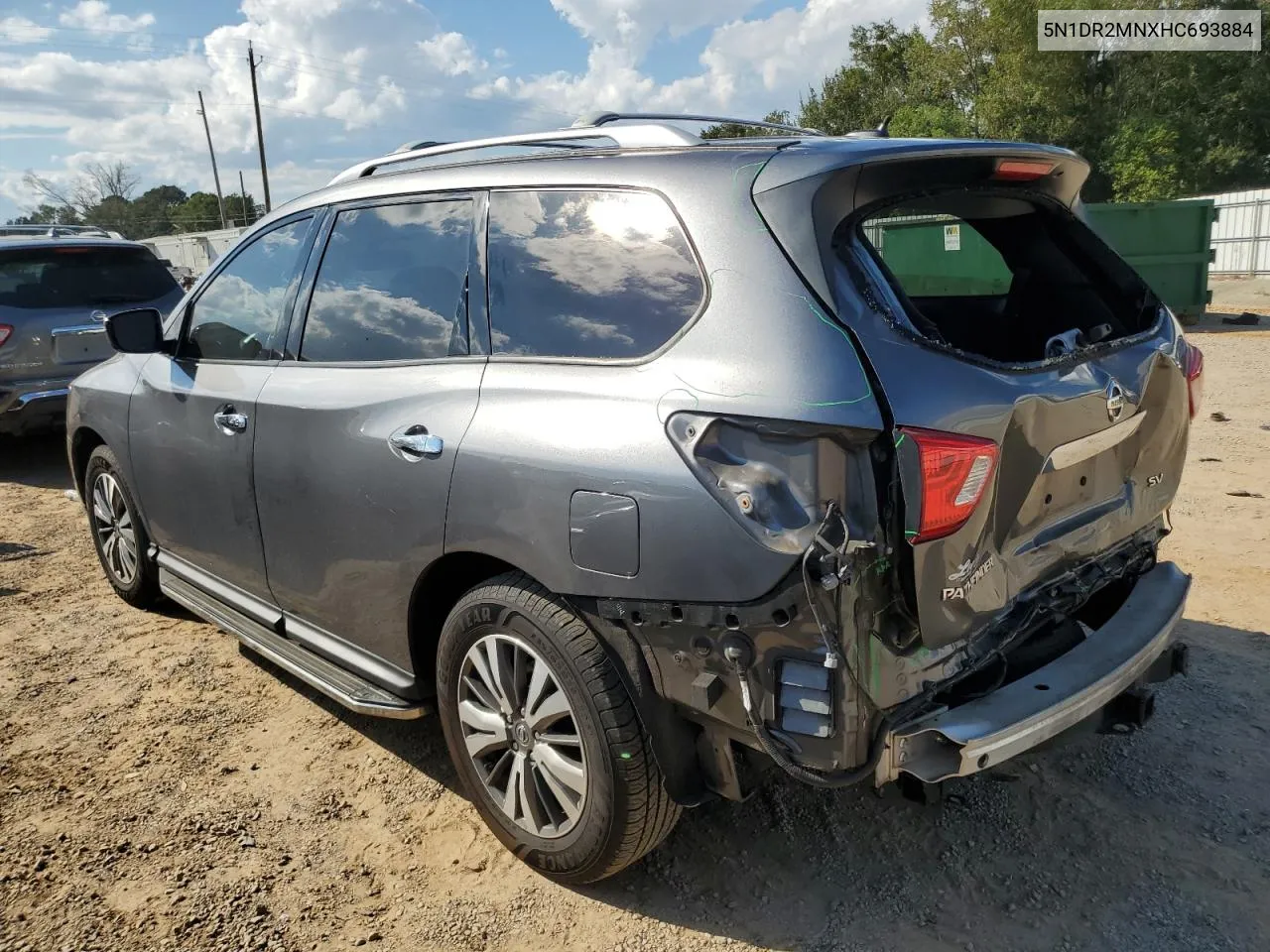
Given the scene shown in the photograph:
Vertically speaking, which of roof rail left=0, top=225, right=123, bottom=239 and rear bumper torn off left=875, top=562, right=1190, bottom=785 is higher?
roof rail left=0, top=225, right=123, bottom=239

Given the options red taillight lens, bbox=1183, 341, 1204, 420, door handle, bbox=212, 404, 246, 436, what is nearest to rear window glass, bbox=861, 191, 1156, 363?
red taillight lens, bbox=1183, 341, 1204, 420

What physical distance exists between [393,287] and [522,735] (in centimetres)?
144

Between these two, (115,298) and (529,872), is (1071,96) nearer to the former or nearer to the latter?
(115,298)

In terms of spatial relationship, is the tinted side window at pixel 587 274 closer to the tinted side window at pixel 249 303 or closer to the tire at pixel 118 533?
the tinted side window at pixel 249 303

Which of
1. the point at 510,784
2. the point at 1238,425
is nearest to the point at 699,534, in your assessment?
the point at 510,784

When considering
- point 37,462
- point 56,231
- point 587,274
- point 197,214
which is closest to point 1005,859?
point 587,274

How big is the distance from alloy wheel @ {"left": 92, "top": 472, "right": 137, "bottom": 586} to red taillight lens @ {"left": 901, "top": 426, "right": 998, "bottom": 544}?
3834 mm

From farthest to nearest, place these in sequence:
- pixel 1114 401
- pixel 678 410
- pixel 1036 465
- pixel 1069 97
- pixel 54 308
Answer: pixel 1069 97, pixel 54 308, pixel 1114 401, pixel 1036 465, pixel 678 410

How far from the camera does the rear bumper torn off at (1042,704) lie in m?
2.15

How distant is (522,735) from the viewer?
266 cm

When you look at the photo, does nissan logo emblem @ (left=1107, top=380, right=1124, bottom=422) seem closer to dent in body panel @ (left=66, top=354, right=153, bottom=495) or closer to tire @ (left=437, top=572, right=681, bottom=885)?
tire @ (left=437, top=572, right=681, bottom=885)

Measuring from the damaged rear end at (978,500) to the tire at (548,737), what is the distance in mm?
435

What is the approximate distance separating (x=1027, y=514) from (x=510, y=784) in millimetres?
1552

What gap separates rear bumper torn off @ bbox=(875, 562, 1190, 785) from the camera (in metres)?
2.15
